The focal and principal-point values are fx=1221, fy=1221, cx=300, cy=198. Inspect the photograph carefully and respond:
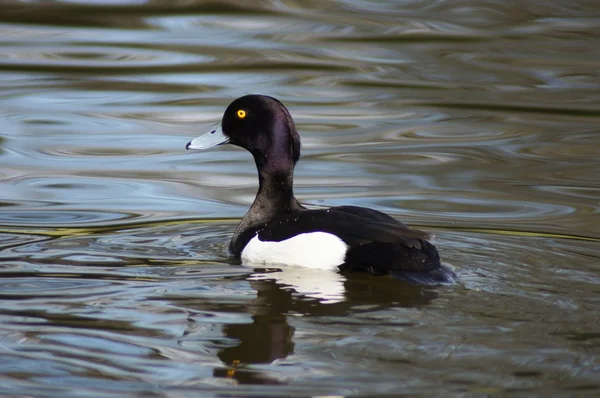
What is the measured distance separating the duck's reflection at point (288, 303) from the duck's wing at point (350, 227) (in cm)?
23

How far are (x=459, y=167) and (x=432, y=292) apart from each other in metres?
3.93

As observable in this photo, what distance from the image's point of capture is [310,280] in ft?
22.3

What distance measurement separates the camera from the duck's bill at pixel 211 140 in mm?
8148

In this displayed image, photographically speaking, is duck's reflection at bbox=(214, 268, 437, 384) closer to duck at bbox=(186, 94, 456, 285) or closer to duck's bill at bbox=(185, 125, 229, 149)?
duck at bbox=(186, 94, 456, 285)

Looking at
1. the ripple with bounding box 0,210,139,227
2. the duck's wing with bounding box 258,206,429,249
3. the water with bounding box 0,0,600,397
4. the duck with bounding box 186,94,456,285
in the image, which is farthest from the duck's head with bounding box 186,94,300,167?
the ripple with bounding box 0,210,139,227

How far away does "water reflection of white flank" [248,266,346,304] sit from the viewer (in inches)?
254

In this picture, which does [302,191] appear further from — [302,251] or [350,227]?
[350,227]

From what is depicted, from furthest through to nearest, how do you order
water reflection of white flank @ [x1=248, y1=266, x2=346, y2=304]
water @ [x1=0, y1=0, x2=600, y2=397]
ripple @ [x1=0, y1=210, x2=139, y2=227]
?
ripple @ [x1=0, y1=210, x2=139, y2=227] < water reflection of white flank @ [x1=248, y1=266, x2=346, y2=304] < water @ [x1=0, y1=0, x2=600, y2=397]

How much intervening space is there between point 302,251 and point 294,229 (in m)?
0.20

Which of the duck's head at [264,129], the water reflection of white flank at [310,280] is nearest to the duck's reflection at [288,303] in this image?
the water reflection of white flank at [310,280]

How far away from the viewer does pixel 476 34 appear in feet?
50.8

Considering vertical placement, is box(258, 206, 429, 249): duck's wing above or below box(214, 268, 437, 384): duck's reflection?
above

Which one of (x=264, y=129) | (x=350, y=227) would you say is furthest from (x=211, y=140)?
(x=350, y=227)

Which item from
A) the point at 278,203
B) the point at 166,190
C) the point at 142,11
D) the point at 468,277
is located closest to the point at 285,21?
the point at 142,11
